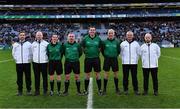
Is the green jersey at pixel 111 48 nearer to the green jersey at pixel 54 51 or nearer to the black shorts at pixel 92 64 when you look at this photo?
the black shorts at pixel 92 64

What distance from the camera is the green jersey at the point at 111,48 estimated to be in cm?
1217

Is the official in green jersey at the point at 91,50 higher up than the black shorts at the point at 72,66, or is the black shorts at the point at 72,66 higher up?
the official in green jersey at the point at 91,50

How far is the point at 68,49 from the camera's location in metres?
12.1

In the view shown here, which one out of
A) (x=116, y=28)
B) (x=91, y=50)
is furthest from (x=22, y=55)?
(x=116, y=28)

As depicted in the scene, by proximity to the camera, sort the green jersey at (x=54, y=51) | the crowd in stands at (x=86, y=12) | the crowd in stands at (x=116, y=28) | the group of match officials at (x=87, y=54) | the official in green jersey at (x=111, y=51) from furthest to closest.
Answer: the crowd in stands at (x=86, y=12)
the crowd in stands at (x=116, y=28)
the official in green jersey at (x=111, y=51)
the group of match officials at (x=87, y=54)
the green jersey at (x=54, y=51)

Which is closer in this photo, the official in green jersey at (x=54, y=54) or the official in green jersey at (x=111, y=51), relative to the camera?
the official in green jersey at (x=54, y=54)

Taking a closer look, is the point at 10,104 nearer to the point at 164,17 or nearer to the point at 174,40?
the point at 174,40

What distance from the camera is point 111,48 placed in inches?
479

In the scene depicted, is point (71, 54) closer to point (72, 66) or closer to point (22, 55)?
point (72, 66)

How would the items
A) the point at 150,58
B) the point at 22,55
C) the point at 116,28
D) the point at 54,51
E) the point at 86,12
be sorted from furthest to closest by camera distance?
the point at 86,12 < the point at 116,28 < the point at 22,55 < the point at 150,58 < the point at 54,51

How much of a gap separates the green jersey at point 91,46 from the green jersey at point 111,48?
0.22m

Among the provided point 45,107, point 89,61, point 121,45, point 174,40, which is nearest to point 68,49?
point 89,61

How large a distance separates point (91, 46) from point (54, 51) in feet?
3.86

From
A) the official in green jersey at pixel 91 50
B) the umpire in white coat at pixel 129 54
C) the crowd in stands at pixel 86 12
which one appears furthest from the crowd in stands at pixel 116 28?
the umpire in white coat at pixel 129 54
